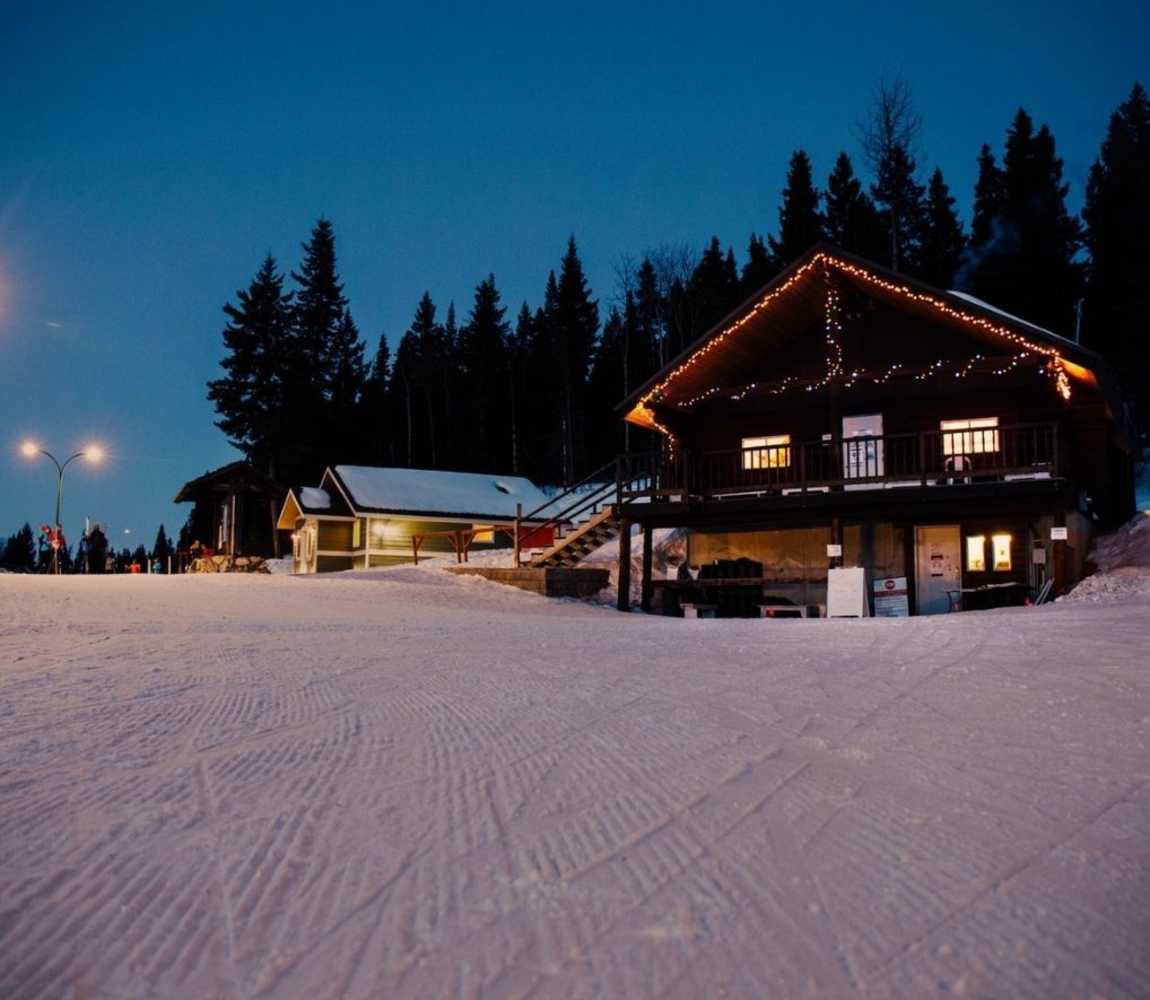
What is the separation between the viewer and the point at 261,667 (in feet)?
25.0

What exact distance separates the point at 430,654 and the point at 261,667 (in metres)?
1.55

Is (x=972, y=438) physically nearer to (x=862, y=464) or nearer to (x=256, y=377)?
(x=862, y=464)

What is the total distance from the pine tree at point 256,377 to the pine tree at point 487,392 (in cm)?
1203

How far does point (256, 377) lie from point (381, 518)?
25652 mm

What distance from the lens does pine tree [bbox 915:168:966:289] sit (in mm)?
47500

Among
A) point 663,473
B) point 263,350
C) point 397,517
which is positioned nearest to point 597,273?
point 263,350

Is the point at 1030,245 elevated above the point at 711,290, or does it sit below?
below

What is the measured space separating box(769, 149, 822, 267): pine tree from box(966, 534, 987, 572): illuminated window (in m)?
30.5

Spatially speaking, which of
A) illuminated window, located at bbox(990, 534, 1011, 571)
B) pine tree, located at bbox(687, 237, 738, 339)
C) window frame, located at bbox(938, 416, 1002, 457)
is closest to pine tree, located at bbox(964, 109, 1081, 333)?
pine tree, located at bbox(687, 237, 738, 339)

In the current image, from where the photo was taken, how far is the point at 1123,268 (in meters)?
40.7

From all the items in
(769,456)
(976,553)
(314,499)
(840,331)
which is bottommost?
(976,553)

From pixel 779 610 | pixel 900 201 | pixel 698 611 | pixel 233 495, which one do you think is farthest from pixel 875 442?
pixel 233 495

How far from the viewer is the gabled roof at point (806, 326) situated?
18000 millimetres

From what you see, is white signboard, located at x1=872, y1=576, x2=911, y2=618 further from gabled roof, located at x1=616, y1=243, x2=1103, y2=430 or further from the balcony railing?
gabled roof, located at x1=616, y1=243, x2=1103, y2=430
